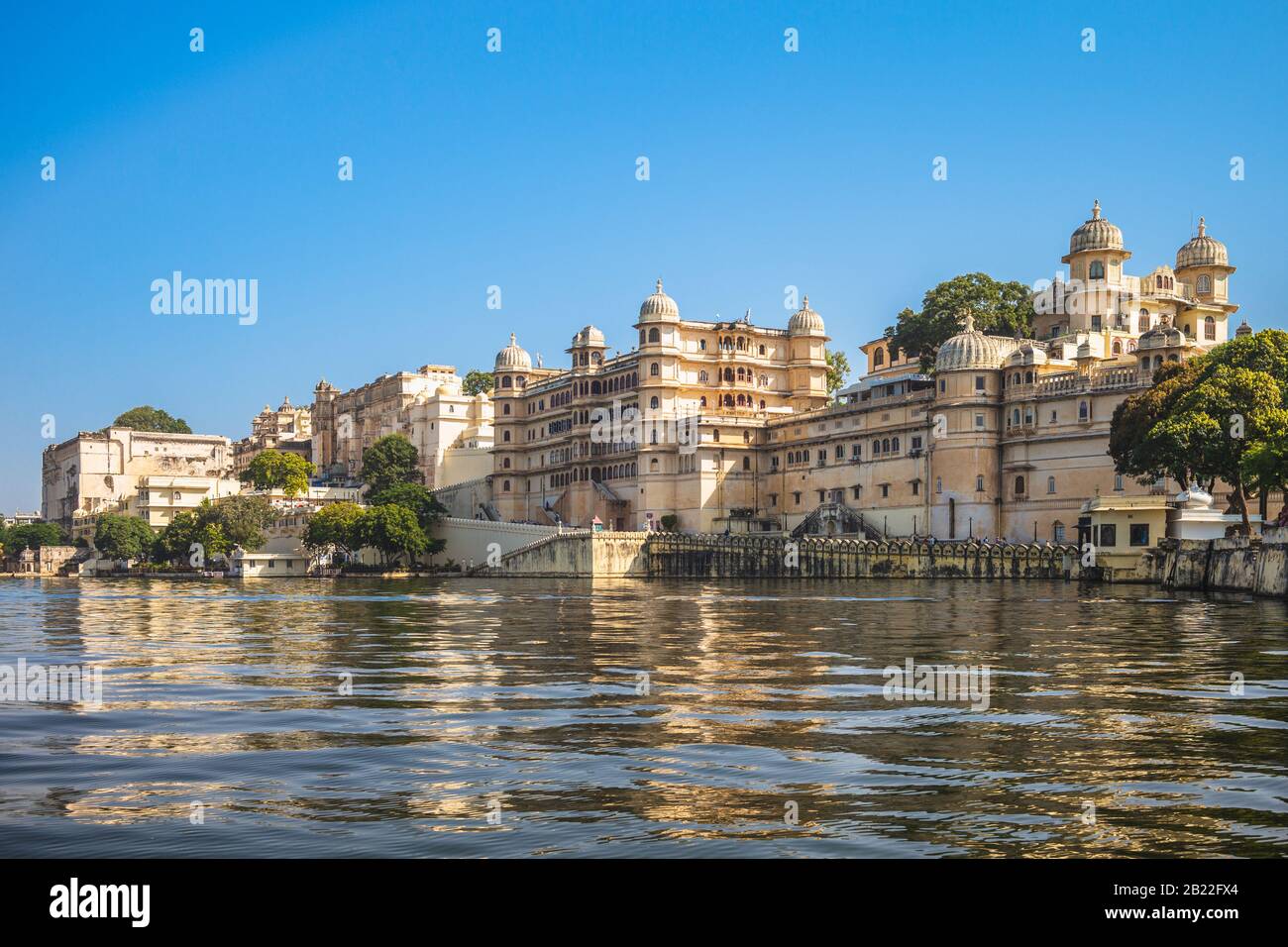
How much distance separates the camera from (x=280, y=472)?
13038 cm

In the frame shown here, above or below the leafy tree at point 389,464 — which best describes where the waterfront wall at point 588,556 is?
below

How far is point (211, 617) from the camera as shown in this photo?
1786 inches

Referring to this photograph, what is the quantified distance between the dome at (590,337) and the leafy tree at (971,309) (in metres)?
26.2

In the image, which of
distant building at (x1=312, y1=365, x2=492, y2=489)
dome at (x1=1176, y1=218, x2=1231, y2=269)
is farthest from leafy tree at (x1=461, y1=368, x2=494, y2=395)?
dome at (x1=1176, y1=218, x2=1231, y2=269)

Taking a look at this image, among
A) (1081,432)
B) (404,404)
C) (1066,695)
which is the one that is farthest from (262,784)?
(404,404)

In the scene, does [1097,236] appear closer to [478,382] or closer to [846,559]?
[846,559]

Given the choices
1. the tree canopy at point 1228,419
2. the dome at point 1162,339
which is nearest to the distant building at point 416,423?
the dome at point 1162,339

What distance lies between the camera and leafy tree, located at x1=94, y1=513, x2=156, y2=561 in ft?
408

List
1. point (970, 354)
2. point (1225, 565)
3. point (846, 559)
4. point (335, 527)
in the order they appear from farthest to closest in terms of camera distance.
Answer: point (335, 527) → point (970, 354) → point (846, 559) → point (1225, 565)

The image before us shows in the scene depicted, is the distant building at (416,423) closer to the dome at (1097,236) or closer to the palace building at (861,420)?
the palace building at (861,420)

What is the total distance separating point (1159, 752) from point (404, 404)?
12631cm

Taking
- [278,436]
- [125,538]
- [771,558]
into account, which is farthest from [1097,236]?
[278,436]

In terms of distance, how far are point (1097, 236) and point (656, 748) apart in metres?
78.9

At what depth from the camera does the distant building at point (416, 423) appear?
127m
